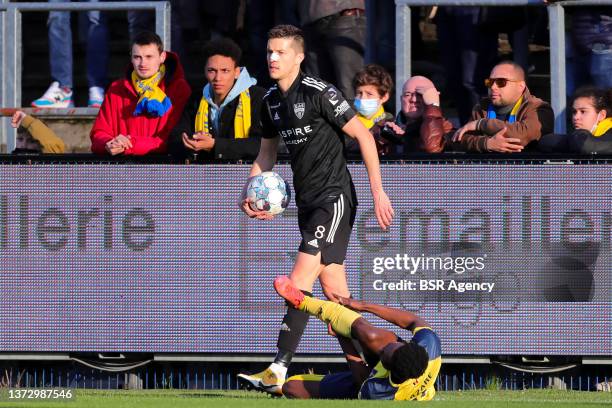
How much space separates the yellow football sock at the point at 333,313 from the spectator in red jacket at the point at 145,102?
3186 mm

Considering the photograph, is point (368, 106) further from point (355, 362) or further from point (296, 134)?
point (355, 362)

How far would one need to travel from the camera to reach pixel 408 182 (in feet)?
A: 38.2

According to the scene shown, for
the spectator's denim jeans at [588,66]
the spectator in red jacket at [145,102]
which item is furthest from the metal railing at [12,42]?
the spectator's denim jeans at [588,66]

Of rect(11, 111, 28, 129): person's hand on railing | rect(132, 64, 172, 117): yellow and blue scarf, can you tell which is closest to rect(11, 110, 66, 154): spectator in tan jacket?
rect(11, 111, 28, 129): person's hand on railing

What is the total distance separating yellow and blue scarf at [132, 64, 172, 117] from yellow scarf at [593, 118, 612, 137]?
11.5 feet

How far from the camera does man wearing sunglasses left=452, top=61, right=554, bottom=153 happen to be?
463 inches

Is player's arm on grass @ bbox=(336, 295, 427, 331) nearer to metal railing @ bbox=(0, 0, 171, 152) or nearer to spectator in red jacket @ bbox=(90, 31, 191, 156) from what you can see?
spectator in red jacket @ bbox=(90, 31, 191, 156)

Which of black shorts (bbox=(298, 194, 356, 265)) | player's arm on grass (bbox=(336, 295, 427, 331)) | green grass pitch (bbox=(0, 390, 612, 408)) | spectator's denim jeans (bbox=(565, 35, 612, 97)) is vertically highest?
spectator's denim jeans (bbox=(565, 35, 612, 97))

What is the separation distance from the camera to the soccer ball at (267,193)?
9.94 metres

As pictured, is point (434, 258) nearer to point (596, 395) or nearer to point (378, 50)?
point (596, 395)

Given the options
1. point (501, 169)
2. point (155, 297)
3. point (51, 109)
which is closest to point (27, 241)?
point (155, 297)

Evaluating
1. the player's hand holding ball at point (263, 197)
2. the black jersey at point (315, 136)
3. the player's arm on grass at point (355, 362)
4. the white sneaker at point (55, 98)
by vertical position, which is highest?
the white sneaker at point (55, 98)

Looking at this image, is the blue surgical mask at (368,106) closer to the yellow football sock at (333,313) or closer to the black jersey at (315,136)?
the black jersey at (315,136)

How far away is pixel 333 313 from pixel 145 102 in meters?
3.63
